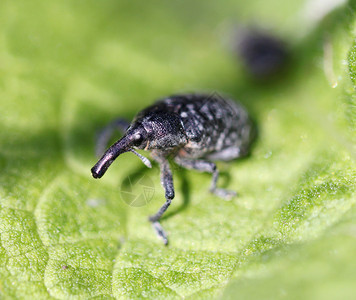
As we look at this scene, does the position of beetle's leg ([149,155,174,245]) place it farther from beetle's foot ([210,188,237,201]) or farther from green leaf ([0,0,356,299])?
beetle's foot ([210,188,237,201])

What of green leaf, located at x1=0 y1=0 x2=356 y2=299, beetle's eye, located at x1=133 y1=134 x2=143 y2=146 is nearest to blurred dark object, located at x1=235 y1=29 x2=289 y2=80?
green leaf, located at x1=0 y1=0 x2=356 y2=299

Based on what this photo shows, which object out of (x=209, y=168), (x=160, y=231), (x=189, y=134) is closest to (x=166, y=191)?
(x=160, y=231)

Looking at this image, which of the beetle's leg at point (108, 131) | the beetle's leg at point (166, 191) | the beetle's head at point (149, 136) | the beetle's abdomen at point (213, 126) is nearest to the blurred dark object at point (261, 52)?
the beetle's abdomen at point (213, 126)

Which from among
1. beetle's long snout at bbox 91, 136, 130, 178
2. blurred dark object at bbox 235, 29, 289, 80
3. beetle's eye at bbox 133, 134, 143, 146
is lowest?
beetle's long snout at bbox 91, 136, 130, 178

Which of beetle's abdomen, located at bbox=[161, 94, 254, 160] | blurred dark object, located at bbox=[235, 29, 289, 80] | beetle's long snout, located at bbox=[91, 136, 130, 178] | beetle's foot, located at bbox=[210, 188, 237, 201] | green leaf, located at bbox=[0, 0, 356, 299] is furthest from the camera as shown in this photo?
blurred dark object, located at bbox=[235, 29, 289, 80]

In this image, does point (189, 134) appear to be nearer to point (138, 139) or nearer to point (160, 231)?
point (138, 139)

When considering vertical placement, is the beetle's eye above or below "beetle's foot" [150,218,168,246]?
above

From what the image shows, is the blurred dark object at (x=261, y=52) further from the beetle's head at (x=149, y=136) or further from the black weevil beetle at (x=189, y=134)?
the beetle's head at (x=149, y=136)

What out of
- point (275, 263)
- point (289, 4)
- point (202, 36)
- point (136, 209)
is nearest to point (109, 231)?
point (136, 209)
